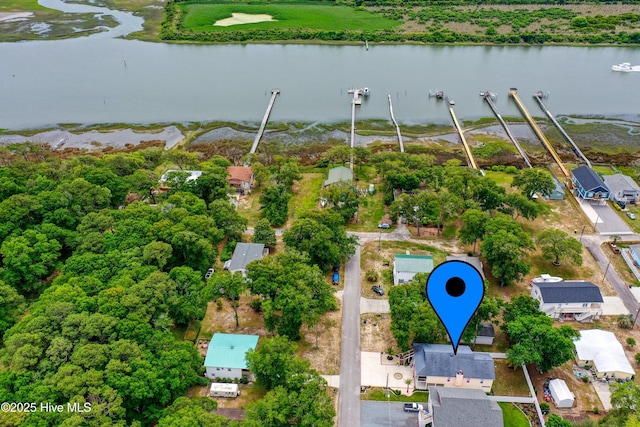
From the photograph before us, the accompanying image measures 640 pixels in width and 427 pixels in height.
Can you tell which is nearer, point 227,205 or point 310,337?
point 310,337

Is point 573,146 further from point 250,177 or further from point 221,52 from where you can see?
point 221,52

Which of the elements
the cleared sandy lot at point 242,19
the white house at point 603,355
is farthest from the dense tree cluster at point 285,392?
the cleared sandy lot at point 242,19

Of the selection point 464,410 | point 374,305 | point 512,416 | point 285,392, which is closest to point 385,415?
point 464,410

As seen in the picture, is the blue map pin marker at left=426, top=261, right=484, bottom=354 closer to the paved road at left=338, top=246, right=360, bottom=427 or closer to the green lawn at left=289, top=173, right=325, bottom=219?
the paved road at left=338, top=246, right=360, bottom=427

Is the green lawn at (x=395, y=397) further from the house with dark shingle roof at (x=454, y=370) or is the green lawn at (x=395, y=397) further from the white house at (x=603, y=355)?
the white house at (x=603, y=355)

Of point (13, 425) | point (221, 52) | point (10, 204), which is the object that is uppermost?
point (221, 52)

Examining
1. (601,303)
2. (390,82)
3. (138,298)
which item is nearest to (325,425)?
(138,298)

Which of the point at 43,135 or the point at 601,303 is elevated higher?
the point at 43,135
